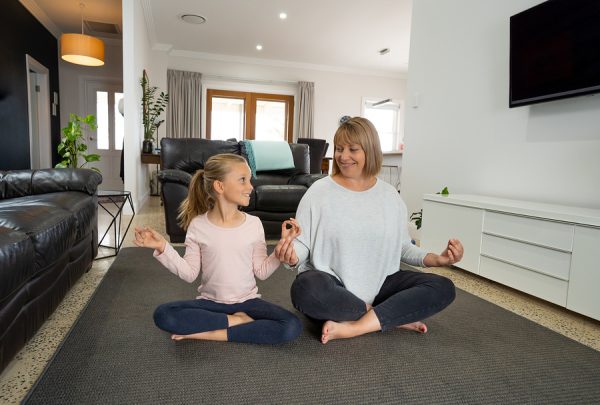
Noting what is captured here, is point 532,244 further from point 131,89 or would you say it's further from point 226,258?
point 131,89

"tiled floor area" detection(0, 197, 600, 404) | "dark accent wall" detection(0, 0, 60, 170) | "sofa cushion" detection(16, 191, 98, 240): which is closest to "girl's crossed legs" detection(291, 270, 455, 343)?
"tiled floor area" detection(0, 197, 600, 404)

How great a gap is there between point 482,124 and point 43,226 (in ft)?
9.23

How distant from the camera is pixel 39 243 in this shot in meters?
1.25

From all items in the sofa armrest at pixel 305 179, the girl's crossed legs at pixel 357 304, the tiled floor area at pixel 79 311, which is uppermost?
the sofa armrest at pixel 305 179

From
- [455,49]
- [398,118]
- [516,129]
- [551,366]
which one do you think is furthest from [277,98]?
[551,366]

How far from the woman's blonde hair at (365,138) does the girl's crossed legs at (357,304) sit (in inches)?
17.6

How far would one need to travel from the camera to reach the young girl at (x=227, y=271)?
1309 millimetres

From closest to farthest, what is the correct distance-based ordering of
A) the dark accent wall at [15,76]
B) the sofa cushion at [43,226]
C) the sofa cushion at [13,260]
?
the sofa cushion at [13,260]
the sofa cushion at [43,226]
the dark accent wall at [15,76]

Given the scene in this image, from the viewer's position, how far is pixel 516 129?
2.60 m

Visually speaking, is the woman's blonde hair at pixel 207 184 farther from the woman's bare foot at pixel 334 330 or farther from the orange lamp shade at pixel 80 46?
the orange lamp shade at pixel 80 46

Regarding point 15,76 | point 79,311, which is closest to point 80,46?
point 15,76

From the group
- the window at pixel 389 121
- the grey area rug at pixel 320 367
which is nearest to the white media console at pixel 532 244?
the grey area rug at pixel 320 367

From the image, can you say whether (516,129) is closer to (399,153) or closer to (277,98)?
(399,153)

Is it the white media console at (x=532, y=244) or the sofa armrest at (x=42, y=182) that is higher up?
the sofa armrest at (x=42, y=182)
